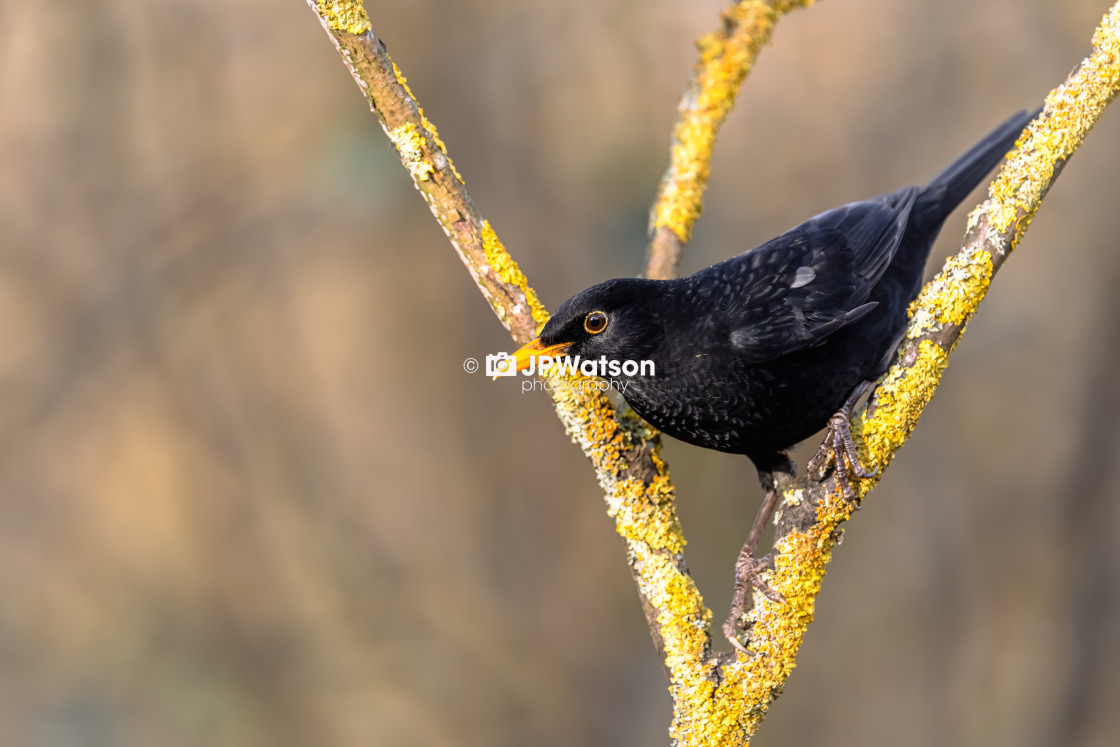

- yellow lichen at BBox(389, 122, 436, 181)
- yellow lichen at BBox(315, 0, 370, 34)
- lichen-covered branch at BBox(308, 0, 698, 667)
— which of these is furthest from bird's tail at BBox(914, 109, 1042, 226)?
yellow lichen at BBox(315, 0, 370, 34)

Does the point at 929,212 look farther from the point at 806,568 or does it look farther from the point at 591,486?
the point at 591,486

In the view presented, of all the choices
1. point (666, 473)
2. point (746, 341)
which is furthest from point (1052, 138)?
point (666, 473)

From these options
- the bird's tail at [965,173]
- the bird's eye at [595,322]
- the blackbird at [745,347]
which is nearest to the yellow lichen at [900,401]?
the blackbird at [745,347]

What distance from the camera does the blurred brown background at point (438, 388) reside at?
5773mm

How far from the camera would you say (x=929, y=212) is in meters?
3.55

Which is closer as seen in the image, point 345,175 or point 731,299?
point 731,299

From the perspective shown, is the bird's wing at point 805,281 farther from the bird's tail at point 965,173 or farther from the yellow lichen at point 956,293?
the yellow lichen at point 956,293

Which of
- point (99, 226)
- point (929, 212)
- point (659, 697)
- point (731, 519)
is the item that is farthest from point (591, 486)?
point (99, 226)

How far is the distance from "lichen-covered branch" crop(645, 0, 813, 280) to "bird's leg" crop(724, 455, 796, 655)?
879 mm

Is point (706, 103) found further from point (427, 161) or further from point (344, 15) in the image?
point (344, 15)

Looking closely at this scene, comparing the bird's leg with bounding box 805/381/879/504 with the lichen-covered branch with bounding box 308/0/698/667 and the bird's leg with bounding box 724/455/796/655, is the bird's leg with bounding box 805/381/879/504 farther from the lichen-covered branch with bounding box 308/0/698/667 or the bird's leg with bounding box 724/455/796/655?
the lichen-covered branch with bounding box 308/0/698/667

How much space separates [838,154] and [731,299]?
3.82 metres

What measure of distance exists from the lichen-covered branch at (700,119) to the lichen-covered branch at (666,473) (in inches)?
36.5

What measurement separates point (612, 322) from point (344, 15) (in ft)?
4.02
